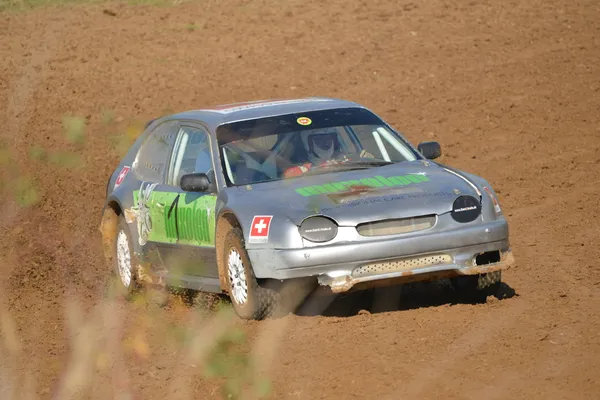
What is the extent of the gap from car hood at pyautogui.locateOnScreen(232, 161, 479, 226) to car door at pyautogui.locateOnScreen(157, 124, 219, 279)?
0.48m

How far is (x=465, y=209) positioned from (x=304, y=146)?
1.56 m

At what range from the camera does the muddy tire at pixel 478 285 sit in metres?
8.75

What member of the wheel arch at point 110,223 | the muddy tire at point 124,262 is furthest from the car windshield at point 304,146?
the wheel arch at point 110,223

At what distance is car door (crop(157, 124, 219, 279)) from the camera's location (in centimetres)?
927

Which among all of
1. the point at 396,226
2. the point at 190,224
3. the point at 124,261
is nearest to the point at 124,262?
the point at 124,261

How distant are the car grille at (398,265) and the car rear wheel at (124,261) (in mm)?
3040

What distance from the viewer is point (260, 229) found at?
8.34m

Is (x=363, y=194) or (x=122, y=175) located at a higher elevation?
(x=363, y=194)

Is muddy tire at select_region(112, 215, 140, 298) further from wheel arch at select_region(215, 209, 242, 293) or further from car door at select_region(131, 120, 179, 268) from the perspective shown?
wheel arch at select_region(215, 209, 242, 293)

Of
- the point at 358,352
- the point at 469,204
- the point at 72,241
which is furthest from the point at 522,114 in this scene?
the point at 358,352

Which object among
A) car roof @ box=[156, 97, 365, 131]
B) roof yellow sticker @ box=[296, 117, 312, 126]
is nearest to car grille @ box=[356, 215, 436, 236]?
roof yellow sticker @ box=[296, 117, 312, 126]

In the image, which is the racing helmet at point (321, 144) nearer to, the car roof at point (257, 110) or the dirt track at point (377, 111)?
the car roof at point (257, 110)

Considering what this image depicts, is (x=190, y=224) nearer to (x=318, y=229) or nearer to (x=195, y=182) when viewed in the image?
(x=195, y=182)

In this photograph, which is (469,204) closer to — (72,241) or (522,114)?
(72,241)
